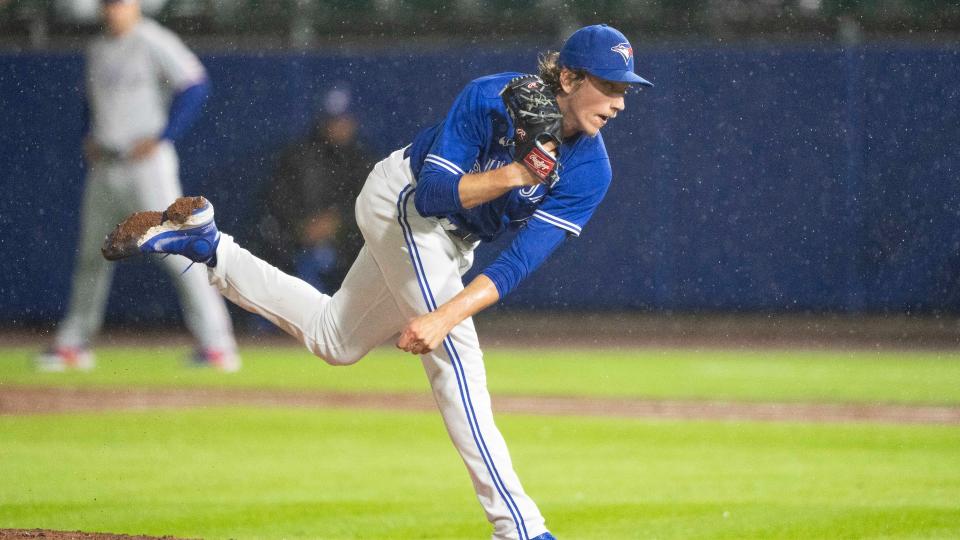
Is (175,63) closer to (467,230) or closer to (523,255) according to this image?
(467,230)

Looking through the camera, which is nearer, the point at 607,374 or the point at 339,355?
the point at 339,355

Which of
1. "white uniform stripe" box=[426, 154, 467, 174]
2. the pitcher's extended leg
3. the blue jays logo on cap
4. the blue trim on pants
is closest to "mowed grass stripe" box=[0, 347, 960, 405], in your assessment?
the pitcher's extended leg

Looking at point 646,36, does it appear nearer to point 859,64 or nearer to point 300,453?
point 859,64

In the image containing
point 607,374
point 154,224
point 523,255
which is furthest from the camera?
point 607,374

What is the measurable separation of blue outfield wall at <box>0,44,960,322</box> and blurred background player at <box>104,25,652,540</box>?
→ 29.0 feet

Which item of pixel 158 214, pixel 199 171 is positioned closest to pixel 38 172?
pixel 199 171

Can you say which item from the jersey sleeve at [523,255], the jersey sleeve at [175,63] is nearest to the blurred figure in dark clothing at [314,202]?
the jersey sleeve at [175,63]

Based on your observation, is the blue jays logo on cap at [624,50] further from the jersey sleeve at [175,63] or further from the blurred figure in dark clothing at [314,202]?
the blurred figure in dark clothing at [314,202]

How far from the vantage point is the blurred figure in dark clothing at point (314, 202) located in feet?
46.7

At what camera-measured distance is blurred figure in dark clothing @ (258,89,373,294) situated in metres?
14.2

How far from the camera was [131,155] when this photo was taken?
411 inches

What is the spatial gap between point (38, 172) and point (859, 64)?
27.3ft

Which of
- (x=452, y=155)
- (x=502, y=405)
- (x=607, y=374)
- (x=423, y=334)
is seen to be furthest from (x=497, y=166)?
(x=607, y=374)

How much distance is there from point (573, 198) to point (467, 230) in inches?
17.4
